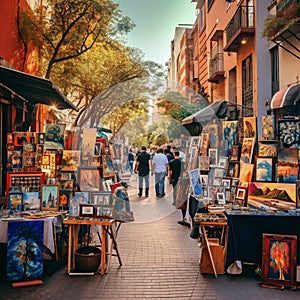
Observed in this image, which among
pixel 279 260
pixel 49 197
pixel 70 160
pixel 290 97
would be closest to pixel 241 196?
pixel 279 260

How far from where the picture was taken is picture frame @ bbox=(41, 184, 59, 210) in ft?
20.1

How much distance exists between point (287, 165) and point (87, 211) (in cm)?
306

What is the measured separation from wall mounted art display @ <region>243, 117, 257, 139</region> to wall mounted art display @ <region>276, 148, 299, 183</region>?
2.51 feet

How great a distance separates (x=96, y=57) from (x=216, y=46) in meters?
8.19

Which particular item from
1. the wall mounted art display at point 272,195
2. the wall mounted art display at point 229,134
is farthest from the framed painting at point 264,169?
the wall mounted art display at point 229,134

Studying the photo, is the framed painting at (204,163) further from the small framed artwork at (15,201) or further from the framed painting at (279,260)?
the small framed artwork at (15,201)

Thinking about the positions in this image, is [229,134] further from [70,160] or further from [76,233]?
[76,233]

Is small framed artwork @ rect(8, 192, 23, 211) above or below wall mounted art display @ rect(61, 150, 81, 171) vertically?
below

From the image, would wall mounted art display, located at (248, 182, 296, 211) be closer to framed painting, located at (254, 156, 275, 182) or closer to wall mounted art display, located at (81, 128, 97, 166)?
framed painting, located at (254, 156, 275, 182)

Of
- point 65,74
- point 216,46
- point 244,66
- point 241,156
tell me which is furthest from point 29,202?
point 216,46

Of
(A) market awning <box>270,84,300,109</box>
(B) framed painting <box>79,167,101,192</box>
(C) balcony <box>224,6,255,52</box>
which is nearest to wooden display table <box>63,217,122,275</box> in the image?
(B) framed painting <box>79,167,101,192</box>

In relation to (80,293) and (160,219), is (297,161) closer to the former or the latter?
(80,293)

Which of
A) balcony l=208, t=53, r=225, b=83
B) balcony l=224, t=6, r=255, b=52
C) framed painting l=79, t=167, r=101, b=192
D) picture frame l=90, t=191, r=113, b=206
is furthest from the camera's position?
balcony l=208, t=53, r=225, b=83

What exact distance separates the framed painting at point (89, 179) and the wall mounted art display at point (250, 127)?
2.65 m
